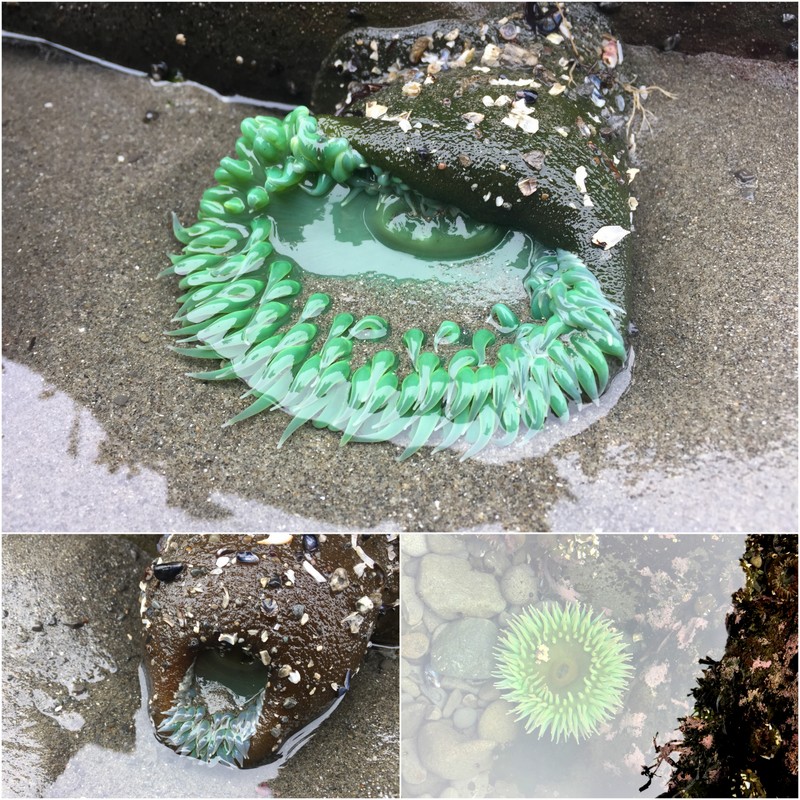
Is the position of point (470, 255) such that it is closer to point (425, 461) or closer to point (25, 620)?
point (425, 461)

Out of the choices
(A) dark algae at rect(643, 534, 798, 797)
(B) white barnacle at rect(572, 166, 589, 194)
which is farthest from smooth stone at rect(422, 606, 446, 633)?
(B) white barnacle at rect(572, 166, 589, 194)

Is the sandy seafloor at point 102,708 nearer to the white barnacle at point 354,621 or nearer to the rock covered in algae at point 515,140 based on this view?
the white barnacle at point 354,621

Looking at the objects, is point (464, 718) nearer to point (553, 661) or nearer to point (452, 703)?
point (452, 703)

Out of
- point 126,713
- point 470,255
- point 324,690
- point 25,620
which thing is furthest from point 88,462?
point 470,255

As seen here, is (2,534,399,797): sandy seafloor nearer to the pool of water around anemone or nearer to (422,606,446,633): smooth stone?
(422,606,446,633): smooth stone

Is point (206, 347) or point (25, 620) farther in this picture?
point (206, 347)

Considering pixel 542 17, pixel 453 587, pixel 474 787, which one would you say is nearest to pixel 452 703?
pixel 474 787
